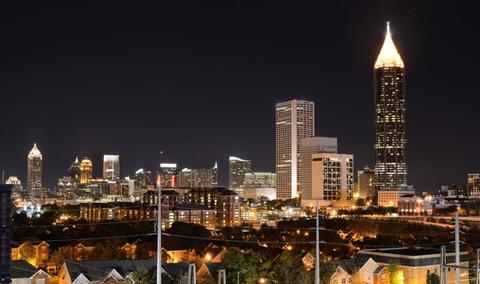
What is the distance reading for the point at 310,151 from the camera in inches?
3912

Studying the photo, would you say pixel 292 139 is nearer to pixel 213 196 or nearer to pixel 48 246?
pixel 213 196

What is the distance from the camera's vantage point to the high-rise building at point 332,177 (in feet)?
312

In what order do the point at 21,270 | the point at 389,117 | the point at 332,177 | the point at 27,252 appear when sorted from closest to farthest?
1. the point at 21,270
2. the point at 27,252
3. the point at 332,177
4. the point at 389,117

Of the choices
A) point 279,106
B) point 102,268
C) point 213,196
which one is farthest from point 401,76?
point 102,268

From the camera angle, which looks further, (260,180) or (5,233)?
(260,180)

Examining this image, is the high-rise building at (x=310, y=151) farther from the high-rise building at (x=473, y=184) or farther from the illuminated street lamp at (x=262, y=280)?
the illuminated street lamp at (x=262, y=280)

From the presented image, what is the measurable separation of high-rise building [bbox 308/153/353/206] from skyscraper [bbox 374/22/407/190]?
20.4m

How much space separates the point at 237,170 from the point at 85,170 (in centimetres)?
3810

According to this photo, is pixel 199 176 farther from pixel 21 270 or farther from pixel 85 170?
pixel 21 270

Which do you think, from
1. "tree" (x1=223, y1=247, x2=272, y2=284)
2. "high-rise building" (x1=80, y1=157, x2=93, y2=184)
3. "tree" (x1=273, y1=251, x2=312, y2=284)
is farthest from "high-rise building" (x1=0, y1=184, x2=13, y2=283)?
"high-rise building" (x1=80, y1=157, x2=93, y2=184)

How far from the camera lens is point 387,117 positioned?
120688 millimetres

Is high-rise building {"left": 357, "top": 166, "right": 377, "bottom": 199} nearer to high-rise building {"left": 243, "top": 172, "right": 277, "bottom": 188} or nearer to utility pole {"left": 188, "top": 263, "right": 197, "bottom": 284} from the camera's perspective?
high-rise building {"left": 243, "top": 172, "right": 277, "bottom": 188}

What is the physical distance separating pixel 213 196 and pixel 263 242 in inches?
1118

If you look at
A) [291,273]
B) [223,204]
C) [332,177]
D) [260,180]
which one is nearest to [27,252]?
[291,273]
